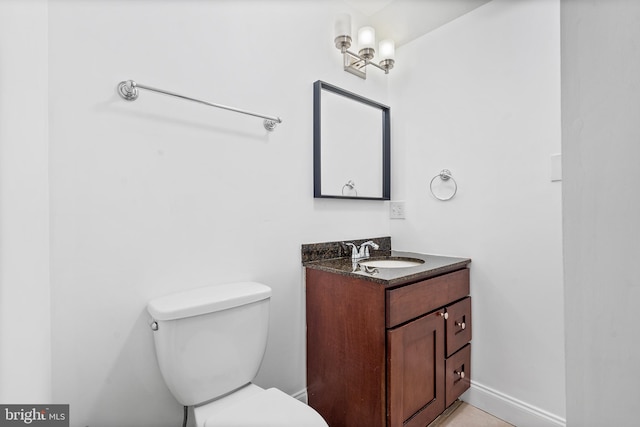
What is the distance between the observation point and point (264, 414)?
99 centimetres

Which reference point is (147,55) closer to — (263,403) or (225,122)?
(225,122)

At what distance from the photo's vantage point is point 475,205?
166 centimetres

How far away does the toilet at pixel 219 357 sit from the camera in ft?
3.24

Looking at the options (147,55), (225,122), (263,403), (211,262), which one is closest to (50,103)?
(147,55)

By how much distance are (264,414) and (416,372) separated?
0.66 m

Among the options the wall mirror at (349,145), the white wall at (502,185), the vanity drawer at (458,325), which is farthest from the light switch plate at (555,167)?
the wall mirror at (349,145)

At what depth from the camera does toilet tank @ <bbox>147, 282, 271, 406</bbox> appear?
39.8 inches

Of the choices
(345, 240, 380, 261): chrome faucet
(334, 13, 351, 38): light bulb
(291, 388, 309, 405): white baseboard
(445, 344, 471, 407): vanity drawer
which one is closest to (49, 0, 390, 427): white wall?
(291, 388, 309, 405): white baseboard

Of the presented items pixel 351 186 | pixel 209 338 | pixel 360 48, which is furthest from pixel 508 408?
pixel 360 48

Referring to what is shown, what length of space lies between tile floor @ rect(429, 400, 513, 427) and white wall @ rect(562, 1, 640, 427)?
1.58m

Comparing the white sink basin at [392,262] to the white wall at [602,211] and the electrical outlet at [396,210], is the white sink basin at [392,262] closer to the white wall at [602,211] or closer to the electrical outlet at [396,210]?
the electrical outlet at [396,210]

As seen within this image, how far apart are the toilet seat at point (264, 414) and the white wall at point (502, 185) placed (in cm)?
112

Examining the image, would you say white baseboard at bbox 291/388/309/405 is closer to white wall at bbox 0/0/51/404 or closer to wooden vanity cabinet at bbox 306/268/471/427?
wooden vanity cabinet at bbox 306/268/471/427

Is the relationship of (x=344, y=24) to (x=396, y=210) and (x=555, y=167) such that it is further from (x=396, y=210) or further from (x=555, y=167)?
(x=555, y=167)
